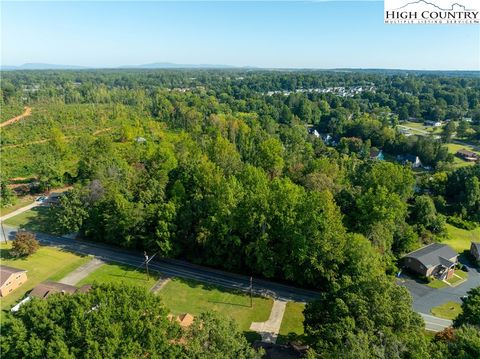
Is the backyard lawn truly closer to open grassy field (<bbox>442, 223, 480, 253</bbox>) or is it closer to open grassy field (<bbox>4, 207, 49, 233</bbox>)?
open grassy field (<bbox>442, 223, 480, 253</bbox>)

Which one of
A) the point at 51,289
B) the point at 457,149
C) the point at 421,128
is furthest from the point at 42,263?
the point at 421,128

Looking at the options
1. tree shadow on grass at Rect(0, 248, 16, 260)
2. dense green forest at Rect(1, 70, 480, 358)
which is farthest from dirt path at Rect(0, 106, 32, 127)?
tree shadow on grass at Rect(0, 248, 16, 260)

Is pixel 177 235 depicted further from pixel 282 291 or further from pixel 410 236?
pixel 410 236

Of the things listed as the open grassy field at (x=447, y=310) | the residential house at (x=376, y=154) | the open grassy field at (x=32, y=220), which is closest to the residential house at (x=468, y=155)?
the residential house at (x=376, y=154)

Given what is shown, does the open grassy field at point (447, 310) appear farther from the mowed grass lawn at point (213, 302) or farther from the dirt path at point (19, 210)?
the dirt path at point (19, 210)

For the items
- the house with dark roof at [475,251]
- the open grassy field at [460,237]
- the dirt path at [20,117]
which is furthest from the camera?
the dirt path at [20,117]

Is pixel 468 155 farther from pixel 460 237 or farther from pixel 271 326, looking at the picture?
pixel 271 326

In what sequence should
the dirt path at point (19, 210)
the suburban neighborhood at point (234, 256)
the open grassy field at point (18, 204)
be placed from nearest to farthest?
1. the suburban neighborhood at point (234, 256)
2. the dirt path at point (19, 210)
3. the open grassy field at point (18, 204)
